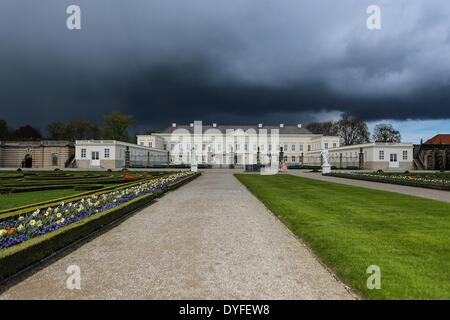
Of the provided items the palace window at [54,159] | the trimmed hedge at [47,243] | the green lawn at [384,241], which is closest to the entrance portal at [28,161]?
the palace window at [54,159]

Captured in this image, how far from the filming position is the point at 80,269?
3227 millimetres

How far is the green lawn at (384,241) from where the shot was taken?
8.56 feet

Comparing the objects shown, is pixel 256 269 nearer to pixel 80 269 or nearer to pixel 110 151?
pixel 80 269

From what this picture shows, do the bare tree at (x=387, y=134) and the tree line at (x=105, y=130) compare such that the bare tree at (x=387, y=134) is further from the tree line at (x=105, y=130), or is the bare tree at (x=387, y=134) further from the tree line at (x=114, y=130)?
the tree line at (x=105, y=130)

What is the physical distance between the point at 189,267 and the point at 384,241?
3231mm

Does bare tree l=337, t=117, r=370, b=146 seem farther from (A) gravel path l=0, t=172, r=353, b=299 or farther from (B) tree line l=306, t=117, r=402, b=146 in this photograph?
(A) gravel path l=0, t=172, r=353, b=299

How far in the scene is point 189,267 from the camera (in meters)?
3.27

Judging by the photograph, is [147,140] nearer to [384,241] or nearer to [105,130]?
[105,130]

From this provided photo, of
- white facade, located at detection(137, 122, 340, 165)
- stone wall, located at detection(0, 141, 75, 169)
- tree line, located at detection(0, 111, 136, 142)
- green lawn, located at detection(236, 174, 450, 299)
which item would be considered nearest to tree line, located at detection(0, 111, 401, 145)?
tree line, located at detection(0, 111, 136, 142)

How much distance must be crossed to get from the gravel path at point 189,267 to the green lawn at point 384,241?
29cm

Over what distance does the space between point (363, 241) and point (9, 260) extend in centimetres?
508

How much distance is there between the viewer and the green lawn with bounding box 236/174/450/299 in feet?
8.56

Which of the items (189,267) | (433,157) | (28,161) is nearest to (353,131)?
(433,157)

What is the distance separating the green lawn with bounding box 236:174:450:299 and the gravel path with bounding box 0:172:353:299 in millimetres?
286
